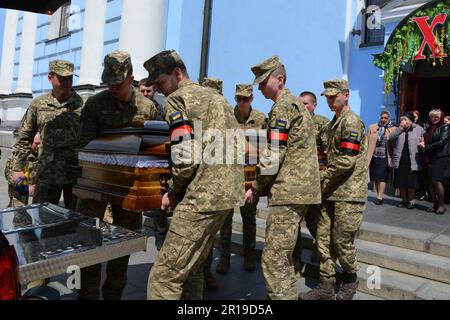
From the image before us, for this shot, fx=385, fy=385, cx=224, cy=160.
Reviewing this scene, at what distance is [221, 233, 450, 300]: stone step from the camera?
3533 mm

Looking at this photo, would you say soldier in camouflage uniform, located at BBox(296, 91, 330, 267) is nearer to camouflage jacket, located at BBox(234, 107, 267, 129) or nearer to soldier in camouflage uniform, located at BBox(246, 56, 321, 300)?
camouflage jacket, located at BBox(234, 107, 267, 129)

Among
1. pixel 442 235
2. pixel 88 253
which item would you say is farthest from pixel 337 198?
pixel 88 253

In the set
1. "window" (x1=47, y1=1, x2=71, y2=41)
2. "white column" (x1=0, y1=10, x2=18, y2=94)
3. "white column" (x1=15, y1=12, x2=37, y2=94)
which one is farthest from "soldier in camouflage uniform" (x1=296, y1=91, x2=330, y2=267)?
"white column" (x1=0, y1=10, x2=18, y2=94)

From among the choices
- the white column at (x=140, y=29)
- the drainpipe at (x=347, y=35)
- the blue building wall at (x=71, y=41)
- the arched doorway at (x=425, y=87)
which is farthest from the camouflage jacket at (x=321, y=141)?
the drainpipe at (x=347, y=35)

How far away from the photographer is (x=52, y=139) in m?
3.47

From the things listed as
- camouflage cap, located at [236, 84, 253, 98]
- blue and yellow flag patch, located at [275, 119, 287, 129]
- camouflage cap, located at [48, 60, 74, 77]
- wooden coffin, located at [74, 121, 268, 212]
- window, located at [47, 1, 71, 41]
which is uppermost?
window, located at [47, 1, 71, 41]

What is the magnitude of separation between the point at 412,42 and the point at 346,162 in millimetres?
4934

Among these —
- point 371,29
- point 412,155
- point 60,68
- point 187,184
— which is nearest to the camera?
point 187,184

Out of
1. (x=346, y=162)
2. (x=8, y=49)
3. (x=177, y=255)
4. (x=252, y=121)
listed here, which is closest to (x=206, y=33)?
(x=252, y=121)

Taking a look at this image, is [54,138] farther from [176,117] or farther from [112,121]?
[176,117]

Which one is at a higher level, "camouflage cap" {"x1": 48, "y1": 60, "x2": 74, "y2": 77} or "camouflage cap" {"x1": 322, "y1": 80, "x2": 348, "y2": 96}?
"camouflage cap" {"x1": 322, "y1": 80, "x2": 348, "y2": 96}

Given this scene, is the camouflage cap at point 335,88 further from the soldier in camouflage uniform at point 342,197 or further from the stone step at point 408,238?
the stone step at point 408,238

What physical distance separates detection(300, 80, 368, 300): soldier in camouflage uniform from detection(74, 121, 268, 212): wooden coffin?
1.70m
